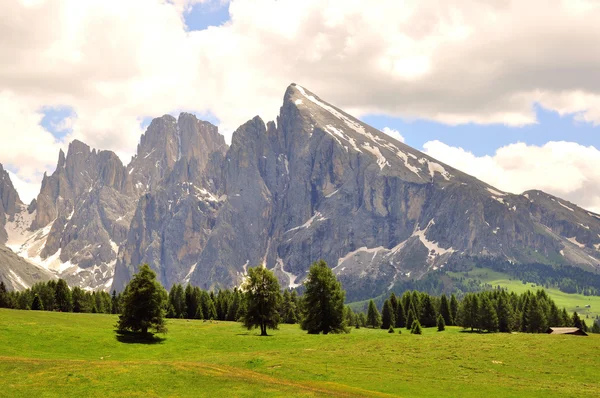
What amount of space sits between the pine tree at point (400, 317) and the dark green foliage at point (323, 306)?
59109 mm

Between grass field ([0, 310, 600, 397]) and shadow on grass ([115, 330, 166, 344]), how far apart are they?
4.33 ft

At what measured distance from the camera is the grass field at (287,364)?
4525 cm

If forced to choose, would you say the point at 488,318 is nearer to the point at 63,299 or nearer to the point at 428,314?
the point at 428,314

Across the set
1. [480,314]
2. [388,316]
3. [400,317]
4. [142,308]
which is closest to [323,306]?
[142,308]

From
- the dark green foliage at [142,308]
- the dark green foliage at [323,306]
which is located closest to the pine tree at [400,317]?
the dark green foliage at [323,306]

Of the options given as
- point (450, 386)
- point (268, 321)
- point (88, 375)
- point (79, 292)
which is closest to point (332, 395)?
point (450, 386)

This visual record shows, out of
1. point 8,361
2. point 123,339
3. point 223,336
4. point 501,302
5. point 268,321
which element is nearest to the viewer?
point 8,361

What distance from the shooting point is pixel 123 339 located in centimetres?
7638

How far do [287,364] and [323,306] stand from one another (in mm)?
43883

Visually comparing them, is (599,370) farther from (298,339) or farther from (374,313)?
(374,313)

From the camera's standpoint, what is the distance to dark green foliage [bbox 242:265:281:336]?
312 feet

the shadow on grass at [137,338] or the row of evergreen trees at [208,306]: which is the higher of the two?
the row of evergreen trees at [208,306]

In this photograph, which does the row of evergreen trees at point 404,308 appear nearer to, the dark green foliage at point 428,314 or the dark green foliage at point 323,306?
the dark green foliage at point 428,314

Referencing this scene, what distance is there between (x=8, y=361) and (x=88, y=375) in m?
8.93
